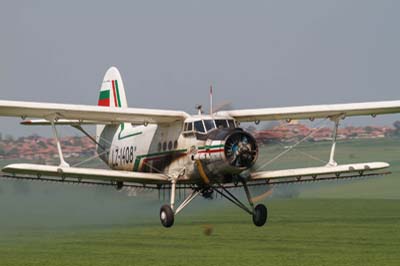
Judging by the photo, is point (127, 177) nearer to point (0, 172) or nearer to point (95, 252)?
point (0, 172)

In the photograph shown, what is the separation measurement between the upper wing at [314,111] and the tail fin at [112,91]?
729 cm

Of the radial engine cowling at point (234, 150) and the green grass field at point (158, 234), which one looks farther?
the green grass field at point (158, 234)

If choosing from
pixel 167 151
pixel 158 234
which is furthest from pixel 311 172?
pixel 158 234

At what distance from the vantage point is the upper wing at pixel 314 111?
32.4 meters

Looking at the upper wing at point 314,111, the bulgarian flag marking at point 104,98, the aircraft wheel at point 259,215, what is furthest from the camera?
the bulgarian flag marking at point 104,98

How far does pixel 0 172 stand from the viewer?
30.6m

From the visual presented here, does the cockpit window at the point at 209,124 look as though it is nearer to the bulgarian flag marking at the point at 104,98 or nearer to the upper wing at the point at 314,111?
the upper wing at the point at 314,111

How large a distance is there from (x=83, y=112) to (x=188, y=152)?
303 cm

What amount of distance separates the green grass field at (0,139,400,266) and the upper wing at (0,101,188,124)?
17.8 ft

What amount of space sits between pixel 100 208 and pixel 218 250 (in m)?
4.27

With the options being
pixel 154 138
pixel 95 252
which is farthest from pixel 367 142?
pixel 154 138

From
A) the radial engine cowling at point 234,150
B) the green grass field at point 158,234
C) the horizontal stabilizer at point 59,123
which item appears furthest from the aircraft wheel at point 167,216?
the horizontal stabilizer at point 59,123

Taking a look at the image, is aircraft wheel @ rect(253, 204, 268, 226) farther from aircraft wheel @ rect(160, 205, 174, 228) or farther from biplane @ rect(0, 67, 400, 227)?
aircraft wheel @ rect(160, 205, 174, 228)

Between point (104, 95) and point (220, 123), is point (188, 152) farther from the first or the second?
point (104, 95)
